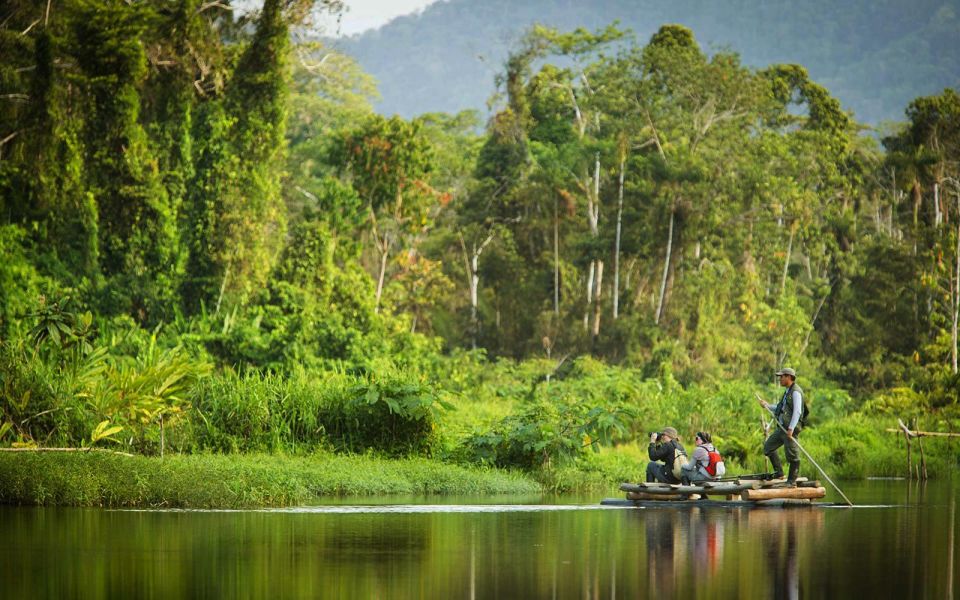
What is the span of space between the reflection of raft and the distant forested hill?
61.0m

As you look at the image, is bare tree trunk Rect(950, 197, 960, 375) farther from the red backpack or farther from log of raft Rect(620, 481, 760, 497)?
log of raft Rect(620, 481, 760, 497)

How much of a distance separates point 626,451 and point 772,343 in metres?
17.0

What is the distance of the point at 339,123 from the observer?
55.5 meters

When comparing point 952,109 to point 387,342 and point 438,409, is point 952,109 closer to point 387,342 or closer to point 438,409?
point 387,342

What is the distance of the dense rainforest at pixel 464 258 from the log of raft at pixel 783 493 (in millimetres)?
3541

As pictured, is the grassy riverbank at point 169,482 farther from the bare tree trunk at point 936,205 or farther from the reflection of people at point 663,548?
the bare tree trunk at point 936,205

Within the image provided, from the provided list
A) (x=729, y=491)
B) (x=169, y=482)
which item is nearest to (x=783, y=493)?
(x=729, y=491)

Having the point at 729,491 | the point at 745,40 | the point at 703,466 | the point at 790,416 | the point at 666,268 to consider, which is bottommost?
the point at 729,491

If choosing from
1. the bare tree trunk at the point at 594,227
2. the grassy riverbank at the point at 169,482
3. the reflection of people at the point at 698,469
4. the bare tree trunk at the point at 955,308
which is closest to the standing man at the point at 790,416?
the reflection of people at the point at 698,469

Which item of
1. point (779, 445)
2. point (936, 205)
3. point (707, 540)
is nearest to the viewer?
point (707, 540)

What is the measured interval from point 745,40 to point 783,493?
12933cm

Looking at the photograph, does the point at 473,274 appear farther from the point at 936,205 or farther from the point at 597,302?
the point at 936,205

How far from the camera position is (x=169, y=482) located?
53.3ft

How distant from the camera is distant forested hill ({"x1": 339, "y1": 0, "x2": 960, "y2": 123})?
113 m
